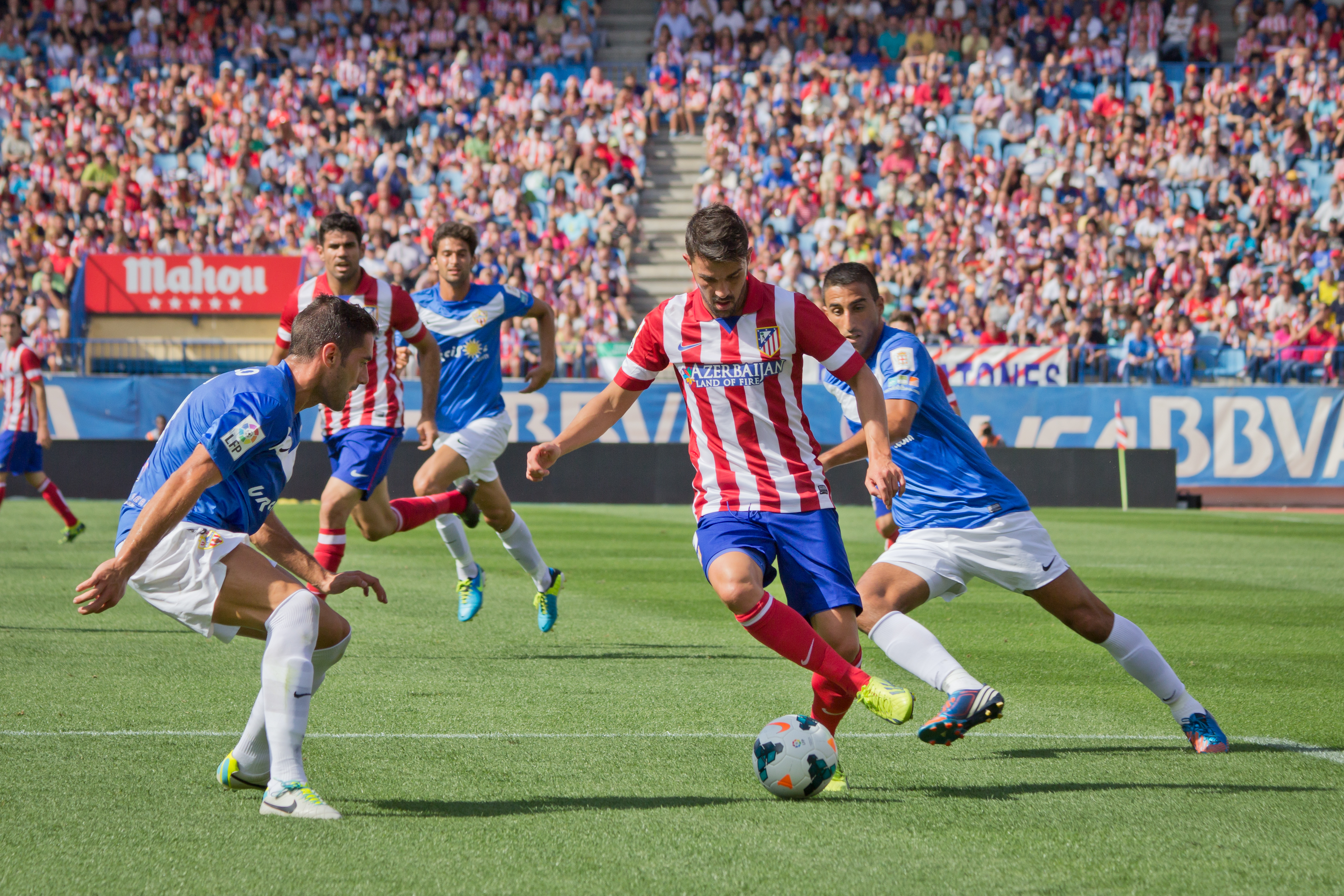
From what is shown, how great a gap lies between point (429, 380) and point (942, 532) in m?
3.97

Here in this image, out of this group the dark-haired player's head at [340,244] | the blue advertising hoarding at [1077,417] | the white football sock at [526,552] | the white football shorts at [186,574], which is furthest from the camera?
the blue advertising hoarding at [1077,417]

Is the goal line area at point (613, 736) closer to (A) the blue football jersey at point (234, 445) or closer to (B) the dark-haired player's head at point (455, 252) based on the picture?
(A) the blue football jersey at point (234, 445)

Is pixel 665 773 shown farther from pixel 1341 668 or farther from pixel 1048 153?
pixel 1048 153

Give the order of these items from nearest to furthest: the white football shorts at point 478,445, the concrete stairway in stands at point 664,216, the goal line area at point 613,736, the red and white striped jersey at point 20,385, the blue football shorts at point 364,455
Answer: the goal line area at point 613,736 → the blue football shorts at point 364,455 → the white football shorts at point 478,445 → the red and white striped jersey at point 20,385 → the concrete stairway in stands at point 664,216

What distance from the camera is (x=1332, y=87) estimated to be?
26.9 metres

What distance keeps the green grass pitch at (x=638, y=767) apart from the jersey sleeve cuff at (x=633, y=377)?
53.4 inches

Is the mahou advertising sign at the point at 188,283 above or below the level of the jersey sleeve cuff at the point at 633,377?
below

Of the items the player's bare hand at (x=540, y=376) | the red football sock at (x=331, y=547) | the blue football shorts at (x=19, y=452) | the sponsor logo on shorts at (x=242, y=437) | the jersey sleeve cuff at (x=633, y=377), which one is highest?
the jersey sleeve cuff at (x=633, y=377)

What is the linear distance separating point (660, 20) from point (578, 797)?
27.5 m

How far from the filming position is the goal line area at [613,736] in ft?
17.0

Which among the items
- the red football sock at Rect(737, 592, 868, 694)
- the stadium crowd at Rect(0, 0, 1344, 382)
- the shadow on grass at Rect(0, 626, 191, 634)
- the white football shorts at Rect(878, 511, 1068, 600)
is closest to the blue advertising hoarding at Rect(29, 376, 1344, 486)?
the stadium crowd at Rect(0, 0, 1344, 382)

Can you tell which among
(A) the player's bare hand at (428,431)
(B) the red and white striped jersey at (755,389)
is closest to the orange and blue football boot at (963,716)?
(B) the red and white striped jersey at (755,389)

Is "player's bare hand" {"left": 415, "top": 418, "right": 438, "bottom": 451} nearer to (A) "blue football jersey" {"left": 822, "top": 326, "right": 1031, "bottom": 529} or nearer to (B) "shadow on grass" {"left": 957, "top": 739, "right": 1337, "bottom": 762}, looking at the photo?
(A) "blue football jersey" {"left": 822, "top": 326, "right": 1031, "bottom": 529}

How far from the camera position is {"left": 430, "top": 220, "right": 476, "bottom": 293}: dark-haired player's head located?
8.78 m
